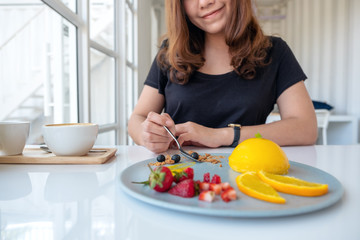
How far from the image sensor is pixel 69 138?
699mm

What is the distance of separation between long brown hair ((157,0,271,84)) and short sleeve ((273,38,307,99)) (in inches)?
2.8

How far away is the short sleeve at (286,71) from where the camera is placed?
4.01 ft

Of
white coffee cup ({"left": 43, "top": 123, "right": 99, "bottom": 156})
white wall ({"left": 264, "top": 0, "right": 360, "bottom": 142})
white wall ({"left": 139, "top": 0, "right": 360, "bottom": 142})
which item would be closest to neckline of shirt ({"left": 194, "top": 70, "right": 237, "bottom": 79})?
white coffee cup ({"left": 43, "top": 123, "right": 99, "bottom": 156})

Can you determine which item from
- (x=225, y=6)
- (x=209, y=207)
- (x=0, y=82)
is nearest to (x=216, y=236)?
(x=209, y=207)

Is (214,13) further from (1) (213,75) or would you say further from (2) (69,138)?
(2) (69,138)

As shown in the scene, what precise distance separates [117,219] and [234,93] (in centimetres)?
97

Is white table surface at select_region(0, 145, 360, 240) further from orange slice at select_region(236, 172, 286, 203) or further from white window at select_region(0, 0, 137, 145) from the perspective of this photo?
white window at select_region(0, 0, 137, 145)

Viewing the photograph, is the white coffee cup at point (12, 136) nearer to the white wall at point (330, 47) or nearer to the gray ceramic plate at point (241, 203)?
the gray ceramic plate at point (241, 203)

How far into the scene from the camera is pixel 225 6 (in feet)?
3.85

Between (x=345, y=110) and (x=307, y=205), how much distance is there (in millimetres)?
4623

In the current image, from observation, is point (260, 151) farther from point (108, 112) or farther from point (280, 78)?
point (108, 112)

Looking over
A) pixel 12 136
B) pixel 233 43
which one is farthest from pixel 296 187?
pixel 233 43

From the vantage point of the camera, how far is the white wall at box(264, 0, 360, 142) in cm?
395

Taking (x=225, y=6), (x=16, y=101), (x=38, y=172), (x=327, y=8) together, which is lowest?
(x=38, y=172)
